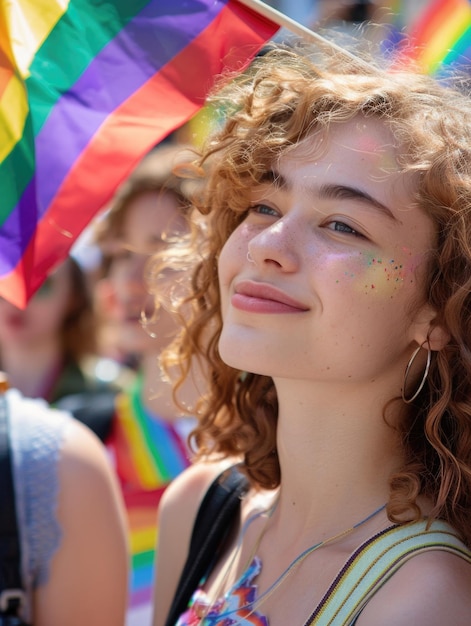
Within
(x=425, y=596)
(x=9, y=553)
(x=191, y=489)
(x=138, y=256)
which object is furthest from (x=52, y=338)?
(x=425, y=596)

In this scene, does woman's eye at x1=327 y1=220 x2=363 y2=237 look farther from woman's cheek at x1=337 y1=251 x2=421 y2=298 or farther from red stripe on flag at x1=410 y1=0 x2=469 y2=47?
red stripe on flag at x1=410 y1=0 x2=469 y2=47

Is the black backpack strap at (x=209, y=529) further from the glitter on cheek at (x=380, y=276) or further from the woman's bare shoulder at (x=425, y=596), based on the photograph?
the glitter on cheek at (x=380, y=276)

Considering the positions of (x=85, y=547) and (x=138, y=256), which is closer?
(x=85, y=547)

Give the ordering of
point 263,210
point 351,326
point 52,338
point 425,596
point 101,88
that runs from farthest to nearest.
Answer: point 52,338 < point 101,88 < point 263,210 < point 351,326 < point 425,596

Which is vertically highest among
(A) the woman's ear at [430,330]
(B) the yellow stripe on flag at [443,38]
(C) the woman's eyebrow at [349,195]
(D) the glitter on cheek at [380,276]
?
(B) the yellow stripe on flag at [443,38]

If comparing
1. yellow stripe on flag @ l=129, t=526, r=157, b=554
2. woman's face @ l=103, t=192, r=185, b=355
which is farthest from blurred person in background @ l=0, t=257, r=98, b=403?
yellow stripe on flag @ l=129, t=526, r=157, b=554

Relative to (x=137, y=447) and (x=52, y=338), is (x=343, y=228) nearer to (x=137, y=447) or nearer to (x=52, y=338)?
(x=137, y=447)

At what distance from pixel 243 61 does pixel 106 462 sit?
1073 mm

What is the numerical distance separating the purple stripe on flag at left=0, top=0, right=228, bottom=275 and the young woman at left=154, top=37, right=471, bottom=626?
0.30m

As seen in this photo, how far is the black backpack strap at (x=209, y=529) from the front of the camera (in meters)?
2.06

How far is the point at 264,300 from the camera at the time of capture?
5.93 ft

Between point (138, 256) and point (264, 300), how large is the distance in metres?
2.07

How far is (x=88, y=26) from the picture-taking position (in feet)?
7.18

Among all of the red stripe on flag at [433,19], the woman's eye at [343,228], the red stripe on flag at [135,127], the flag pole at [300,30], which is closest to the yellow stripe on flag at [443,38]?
the red stripe on flag at [433,19]
